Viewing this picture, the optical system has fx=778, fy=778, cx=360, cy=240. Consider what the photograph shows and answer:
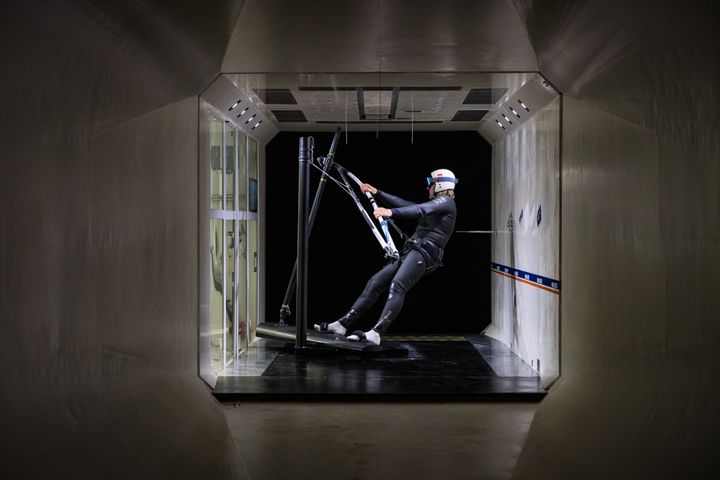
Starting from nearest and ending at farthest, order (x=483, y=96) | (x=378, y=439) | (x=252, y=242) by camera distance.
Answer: (x=378, y=439)
(x=483, y=96)
(x=252, y=242)

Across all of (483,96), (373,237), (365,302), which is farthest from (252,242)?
(483,96)

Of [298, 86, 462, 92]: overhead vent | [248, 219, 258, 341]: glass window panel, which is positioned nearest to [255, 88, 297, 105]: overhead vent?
[298, 86, 462, 92]: overhead vent

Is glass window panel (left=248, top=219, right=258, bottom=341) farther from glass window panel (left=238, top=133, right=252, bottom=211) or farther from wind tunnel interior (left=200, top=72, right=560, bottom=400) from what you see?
glass window panel (left=238, top=133, right=252, bottom=211)

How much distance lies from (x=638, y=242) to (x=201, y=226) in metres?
3.48

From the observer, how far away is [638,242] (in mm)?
4133

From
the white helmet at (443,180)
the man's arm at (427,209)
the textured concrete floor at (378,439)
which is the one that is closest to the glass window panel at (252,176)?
the man's arm at (427,209)

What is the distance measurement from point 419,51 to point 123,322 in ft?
9.10

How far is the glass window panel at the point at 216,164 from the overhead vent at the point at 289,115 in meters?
1.46

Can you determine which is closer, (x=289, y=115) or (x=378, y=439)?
(x=378, y=439)

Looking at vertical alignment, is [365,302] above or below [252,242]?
below

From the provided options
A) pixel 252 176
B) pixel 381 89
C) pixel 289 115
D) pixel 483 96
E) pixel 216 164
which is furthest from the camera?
pixel 252 176

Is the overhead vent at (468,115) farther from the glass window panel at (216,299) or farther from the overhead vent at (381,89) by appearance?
the glass window panel at (216,299)

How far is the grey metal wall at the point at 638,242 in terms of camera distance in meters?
3.27

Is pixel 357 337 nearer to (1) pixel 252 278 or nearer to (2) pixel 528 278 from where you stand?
(1) pixel 252 278
